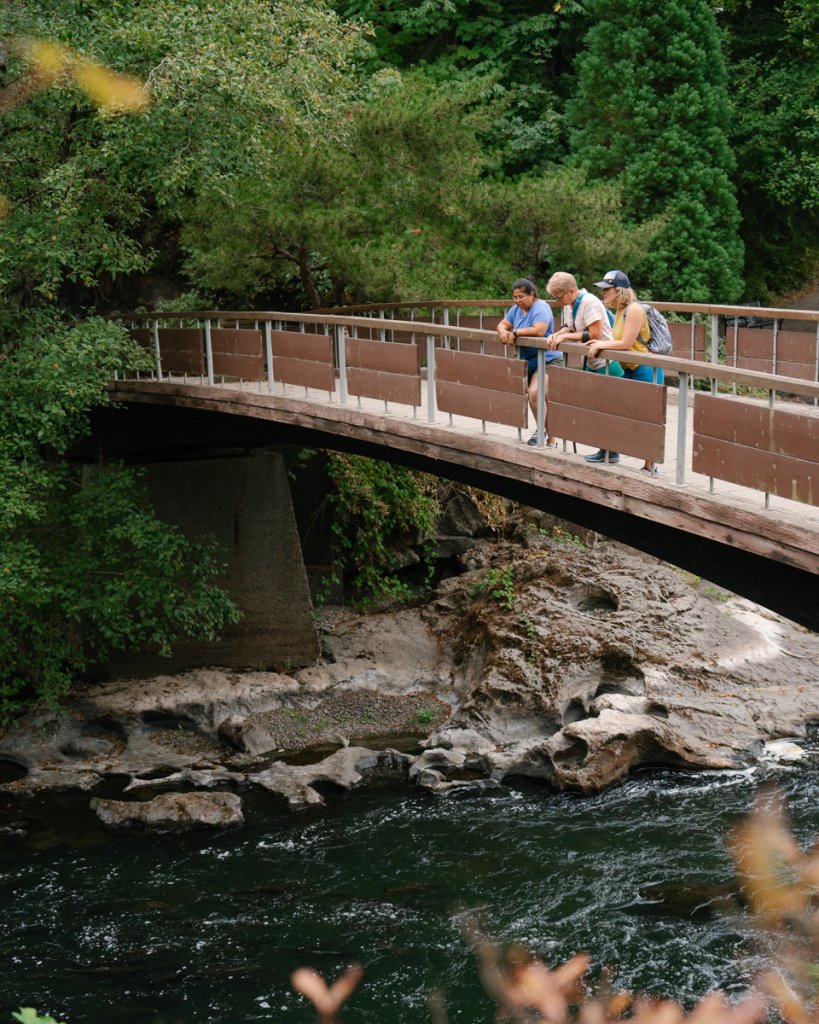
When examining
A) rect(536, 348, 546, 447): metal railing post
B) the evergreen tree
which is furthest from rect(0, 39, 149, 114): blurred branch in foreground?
the evergreen tree

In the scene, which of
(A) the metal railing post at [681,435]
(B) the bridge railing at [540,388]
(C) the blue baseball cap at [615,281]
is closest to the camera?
(B) the bridge railing at [540,388]

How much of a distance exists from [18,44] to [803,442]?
921 cm

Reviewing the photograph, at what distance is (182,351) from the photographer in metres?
15.5

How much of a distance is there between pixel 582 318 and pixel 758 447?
258cm

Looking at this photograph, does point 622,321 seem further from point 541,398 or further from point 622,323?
point 541,398

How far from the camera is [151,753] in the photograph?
15.1 meters

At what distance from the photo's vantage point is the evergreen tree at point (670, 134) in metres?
23.4

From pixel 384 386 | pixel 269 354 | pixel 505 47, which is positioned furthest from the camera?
pixel 505 47

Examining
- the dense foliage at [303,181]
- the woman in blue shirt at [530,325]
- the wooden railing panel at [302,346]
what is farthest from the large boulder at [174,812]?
the woman in blue shirt at [530,325]

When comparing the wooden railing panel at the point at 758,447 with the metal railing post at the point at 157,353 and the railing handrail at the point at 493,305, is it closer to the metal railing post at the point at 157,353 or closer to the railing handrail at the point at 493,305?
the railing handrail at the point at 493,305

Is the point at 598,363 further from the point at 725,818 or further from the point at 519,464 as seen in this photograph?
the point at 725,818

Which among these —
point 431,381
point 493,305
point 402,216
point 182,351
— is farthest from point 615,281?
point 402,216

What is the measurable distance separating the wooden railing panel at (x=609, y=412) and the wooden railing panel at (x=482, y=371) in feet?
1.88

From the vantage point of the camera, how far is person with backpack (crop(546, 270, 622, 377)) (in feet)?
30.9
